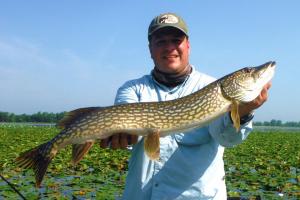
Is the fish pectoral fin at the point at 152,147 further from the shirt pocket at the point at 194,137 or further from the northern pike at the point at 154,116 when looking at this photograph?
the shirt pocket at the point at 194,137

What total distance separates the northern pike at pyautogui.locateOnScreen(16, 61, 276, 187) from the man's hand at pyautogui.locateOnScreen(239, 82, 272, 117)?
45mm

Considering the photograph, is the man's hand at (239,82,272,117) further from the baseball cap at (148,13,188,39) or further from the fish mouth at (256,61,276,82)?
the baseball cap at (148,13,188,39)

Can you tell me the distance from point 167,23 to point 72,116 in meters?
1.15

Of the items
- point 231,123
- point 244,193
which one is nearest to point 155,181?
point 231,123

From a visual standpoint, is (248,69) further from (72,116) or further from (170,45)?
(72,116)

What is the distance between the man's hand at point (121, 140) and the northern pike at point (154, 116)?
Result: 0.04 m

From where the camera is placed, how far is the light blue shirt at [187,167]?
3.05 metres

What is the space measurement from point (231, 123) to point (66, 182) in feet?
17.1

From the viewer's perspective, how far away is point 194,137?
3.20 meters

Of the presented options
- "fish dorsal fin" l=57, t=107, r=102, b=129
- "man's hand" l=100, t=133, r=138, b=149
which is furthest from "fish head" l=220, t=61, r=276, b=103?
"fish dorsal fin" l=57, t=107, r=102, b=129

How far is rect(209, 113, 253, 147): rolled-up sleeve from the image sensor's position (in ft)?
10.1

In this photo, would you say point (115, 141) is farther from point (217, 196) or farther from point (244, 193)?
point (244, 193)

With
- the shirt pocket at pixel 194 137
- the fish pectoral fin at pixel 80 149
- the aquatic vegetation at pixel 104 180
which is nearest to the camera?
the shirt pocket at pixel 194 137

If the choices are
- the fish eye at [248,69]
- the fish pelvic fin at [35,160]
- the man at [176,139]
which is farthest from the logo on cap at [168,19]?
the fish pelvic fin at [35,160]
